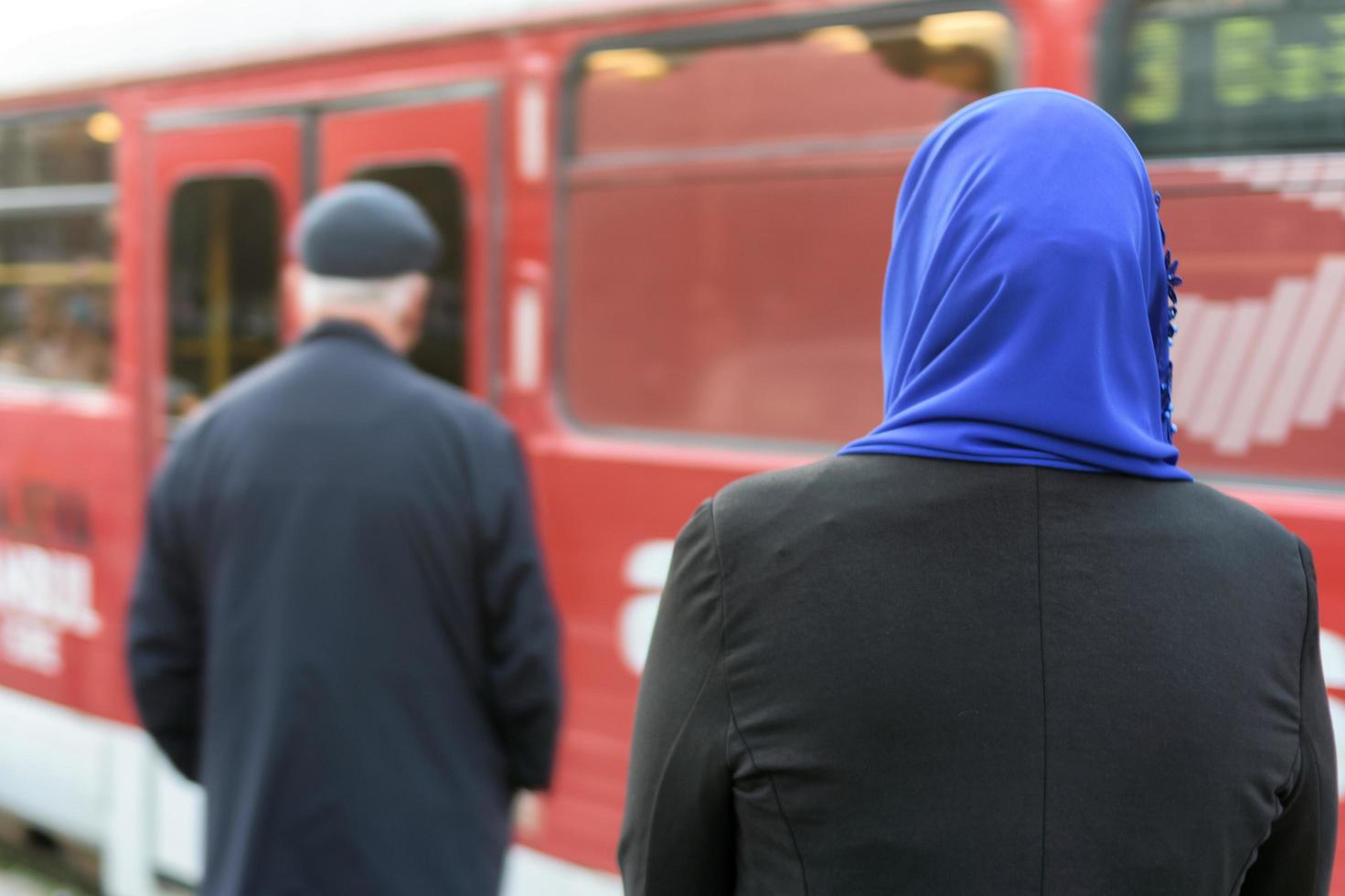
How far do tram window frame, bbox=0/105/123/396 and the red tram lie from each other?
1cm

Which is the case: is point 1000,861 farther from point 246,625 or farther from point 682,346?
point 682,346

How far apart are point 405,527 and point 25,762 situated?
3.37 m

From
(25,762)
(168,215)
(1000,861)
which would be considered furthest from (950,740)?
(25,762)

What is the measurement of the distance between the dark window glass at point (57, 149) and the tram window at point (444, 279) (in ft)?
4.78

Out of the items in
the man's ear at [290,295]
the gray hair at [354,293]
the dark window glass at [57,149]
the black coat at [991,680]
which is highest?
the dark window glass at [57,149]

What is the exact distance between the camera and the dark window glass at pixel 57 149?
15.4 feet

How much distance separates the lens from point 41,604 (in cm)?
489

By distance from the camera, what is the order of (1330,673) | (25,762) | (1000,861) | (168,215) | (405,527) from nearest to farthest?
(1000,861), (405,527), (1330,673), (168,215), (25,762)

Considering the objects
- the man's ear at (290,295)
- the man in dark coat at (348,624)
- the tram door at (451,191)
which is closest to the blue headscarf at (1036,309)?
the man in dark coat at (348,624)

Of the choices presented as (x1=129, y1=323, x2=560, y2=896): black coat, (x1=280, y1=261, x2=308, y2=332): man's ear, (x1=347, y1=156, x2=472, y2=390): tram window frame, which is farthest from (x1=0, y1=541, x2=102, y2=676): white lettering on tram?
(x1=129, y1=323, x2=560, y2=896): black coat

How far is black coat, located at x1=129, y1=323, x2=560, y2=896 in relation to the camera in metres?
2.24

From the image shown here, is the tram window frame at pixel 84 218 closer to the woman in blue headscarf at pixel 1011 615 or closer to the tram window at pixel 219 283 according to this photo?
the tram window at pixel 219 283

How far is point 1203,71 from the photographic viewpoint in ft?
8.73

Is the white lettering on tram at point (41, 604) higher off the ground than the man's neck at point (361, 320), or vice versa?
the man's neck at point (361, 320)
